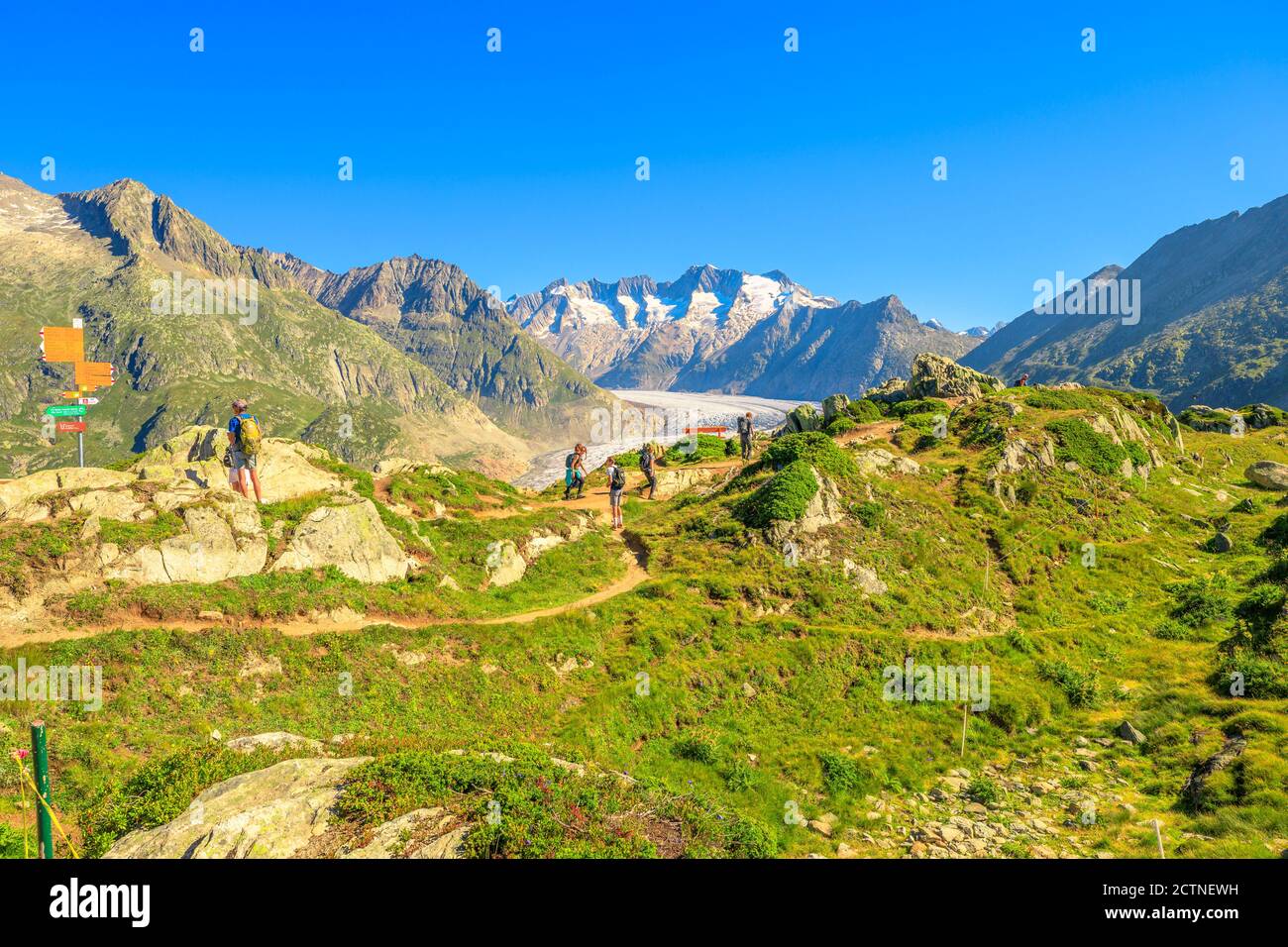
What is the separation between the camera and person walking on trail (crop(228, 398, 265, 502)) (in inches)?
1150

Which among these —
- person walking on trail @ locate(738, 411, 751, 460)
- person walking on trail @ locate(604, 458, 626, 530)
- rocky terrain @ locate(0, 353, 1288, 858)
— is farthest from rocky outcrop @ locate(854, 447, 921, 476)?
person walking on trail @ locate(604, 458, 626, 530)

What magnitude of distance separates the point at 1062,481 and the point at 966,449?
7.51 metres

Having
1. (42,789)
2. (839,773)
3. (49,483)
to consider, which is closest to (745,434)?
(839,773)

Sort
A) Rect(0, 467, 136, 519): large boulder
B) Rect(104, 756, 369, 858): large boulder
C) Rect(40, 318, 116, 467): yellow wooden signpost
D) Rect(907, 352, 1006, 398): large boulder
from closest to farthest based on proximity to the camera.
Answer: Rect(104, 756, 369, 858): large boulder < Rect(0, 467, 136, 519): large boulder < Rect(40, 318, 116, 467): yellow wooden signpost < Rect(907, 352, 1006, 398): large boulder

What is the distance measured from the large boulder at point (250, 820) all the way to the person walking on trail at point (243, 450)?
2027 cm

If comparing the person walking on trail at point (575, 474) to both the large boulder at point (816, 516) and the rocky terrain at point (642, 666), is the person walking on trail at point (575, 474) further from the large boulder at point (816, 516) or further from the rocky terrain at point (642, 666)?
the large boulder at point (816, 516)

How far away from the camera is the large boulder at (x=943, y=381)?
7194 centimetres

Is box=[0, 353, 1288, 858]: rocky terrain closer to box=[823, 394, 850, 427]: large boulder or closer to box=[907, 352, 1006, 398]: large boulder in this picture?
box=[823, 394, 850, 427]: large boulder

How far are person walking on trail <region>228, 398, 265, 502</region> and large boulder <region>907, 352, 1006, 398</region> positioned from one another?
6699 centimetres

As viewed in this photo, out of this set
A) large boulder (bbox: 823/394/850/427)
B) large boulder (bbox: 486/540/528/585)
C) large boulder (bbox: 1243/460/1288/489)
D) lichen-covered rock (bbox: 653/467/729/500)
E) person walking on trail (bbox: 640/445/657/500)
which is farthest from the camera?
large boulder (bbox: 823/394/850/427)
